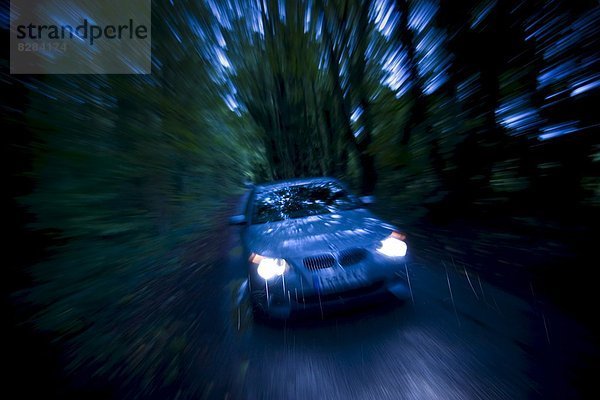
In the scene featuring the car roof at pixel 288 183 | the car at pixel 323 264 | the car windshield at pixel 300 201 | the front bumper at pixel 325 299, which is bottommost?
the front bumper at pixel 325 299

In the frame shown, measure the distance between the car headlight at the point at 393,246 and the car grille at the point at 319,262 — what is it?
512mm

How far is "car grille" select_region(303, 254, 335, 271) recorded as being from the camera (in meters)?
2.34

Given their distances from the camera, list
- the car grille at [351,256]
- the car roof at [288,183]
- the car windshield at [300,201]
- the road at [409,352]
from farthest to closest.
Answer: the car roof at [288,183]
the car windshield at [300,201]
the car grille at [351,256]
the road at [409,352]

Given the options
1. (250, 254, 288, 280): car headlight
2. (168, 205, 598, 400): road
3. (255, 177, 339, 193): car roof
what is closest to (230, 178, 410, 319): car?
(250, 254, 288, 280): car headlight

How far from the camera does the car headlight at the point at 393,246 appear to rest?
253cm

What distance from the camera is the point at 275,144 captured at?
84.2ft

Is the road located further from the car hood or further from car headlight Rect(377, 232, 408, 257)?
the car hood

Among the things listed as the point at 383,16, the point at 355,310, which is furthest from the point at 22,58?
the point at 383,16

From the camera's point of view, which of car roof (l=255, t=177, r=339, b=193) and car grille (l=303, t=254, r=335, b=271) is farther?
car roof (l=255, t=177, r=339, b=193)

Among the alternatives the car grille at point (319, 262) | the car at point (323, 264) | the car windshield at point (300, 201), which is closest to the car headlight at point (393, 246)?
the car at point (323, 264)

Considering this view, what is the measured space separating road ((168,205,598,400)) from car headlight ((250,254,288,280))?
52 centimetres

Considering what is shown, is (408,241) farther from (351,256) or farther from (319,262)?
(319,262)

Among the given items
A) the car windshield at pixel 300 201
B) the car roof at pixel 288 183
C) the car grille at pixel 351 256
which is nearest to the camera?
the car grille at pixel 351 256

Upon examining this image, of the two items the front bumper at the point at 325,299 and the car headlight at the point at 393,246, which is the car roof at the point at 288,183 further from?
the front bumper at the point at 325,299
